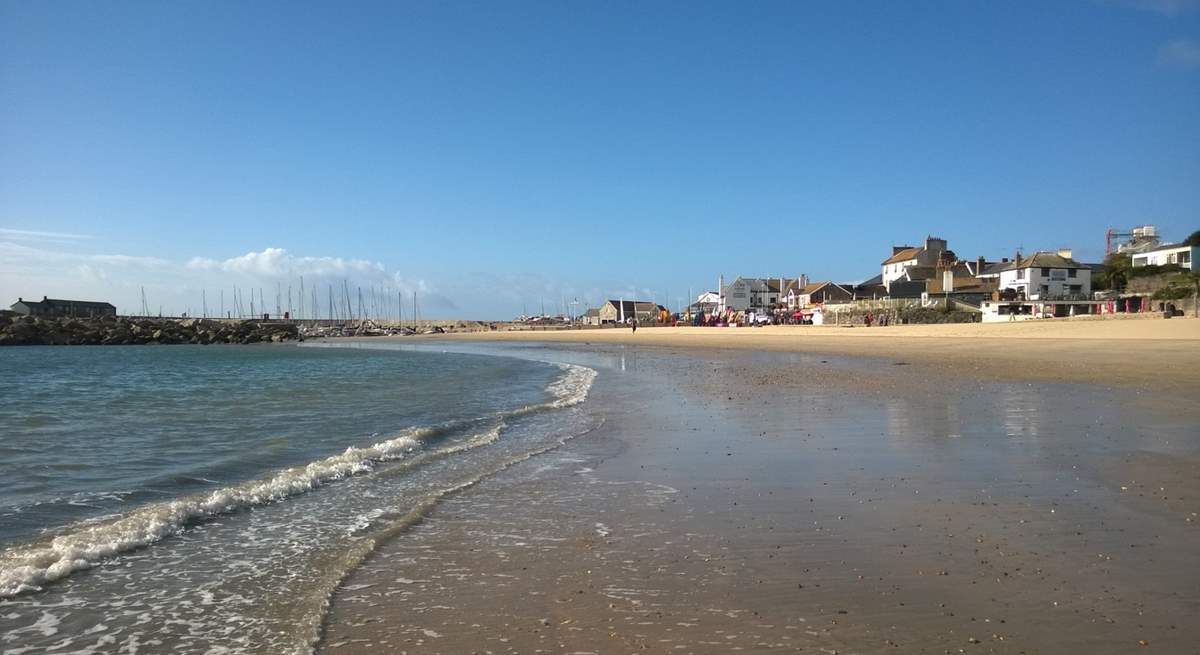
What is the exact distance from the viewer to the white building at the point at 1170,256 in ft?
170

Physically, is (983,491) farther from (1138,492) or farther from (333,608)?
(333,608)

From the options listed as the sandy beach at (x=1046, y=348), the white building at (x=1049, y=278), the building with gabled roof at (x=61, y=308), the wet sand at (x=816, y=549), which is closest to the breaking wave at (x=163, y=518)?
the wet sand at (x=816, y=549)

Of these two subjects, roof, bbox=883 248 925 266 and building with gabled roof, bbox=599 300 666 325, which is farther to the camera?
building with gabled roof, bbox=599 300 666 325

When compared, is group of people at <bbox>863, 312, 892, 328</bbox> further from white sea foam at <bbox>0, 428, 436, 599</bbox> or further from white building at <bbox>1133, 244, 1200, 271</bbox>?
white sea foam at <bbox>0, 428, 436, 599</bbox>

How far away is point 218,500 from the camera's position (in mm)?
7344

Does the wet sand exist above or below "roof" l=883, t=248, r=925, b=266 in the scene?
below

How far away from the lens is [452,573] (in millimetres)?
5016

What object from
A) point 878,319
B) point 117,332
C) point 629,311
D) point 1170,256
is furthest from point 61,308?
point 1170,256

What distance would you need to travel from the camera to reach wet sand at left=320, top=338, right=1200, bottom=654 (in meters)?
3.83

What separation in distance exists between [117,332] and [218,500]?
88.7 meters

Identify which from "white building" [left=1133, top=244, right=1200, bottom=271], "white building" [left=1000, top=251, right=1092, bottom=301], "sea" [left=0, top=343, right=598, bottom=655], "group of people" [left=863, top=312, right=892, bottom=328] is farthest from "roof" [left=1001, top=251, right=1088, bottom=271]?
"sea" [left=0, top=343, right=598, bottom=655]

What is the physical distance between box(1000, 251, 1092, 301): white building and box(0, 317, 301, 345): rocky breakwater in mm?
84513

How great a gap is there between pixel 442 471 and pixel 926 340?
30.7 meters

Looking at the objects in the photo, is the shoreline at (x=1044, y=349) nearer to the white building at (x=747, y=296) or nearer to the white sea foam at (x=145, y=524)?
the white sea foam at (x=145, y=524)
